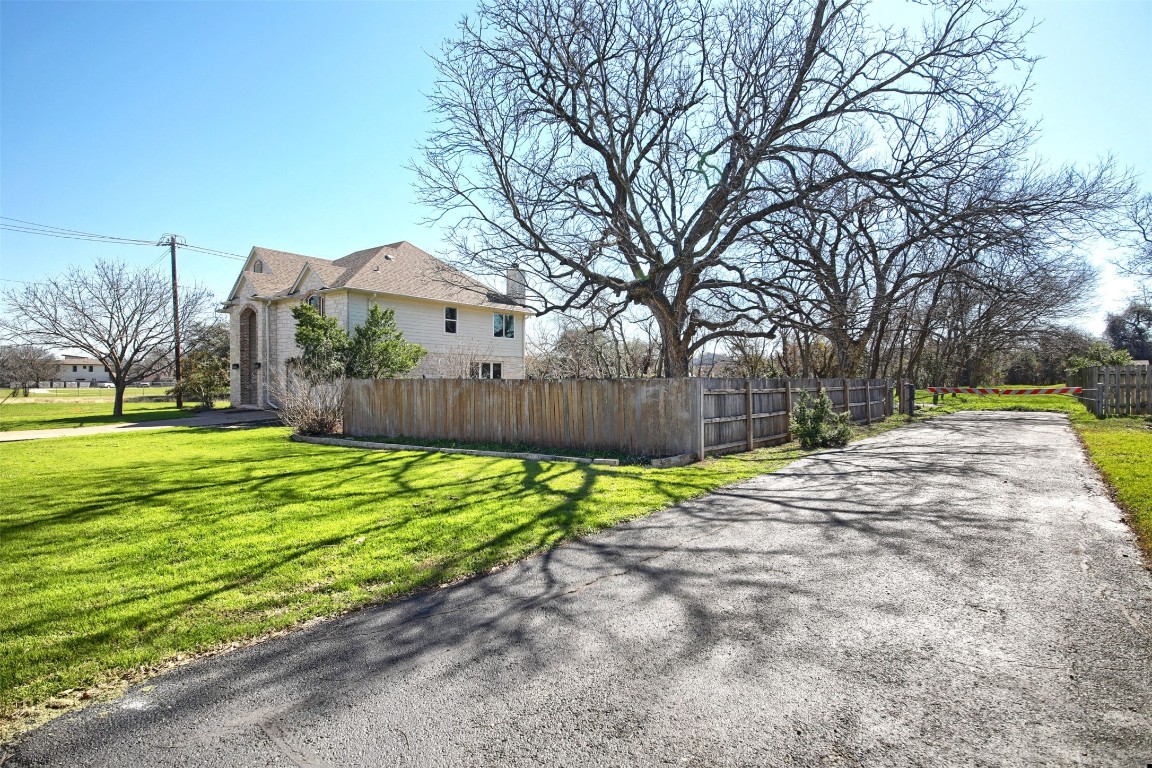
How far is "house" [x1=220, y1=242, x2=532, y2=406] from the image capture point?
22516 mm

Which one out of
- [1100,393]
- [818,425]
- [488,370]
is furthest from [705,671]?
[488,370]

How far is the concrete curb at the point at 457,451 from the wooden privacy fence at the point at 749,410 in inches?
87.6

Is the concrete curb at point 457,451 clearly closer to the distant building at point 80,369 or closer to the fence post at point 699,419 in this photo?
the fence post at point 699,419

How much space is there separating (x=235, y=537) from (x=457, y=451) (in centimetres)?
655

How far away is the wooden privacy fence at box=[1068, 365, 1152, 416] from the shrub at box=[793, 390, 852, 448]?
12294 mm

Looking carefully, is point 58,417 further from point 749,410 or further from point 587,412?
point 749,410

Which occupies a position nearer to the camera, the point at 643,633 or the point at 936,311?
the point at 643,633

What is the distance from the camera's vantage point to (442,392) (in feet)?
45.7

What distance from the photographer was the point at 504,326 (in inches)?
1069

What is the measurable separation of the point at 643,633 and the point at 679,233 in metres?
12.8

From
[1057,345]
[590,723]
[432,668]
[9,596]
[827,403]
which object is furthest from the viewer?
[1057,345]

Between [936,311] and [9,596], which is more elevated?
[936,311]

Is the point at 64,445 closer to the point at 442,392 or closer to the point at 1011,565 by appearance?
the point at 442,392

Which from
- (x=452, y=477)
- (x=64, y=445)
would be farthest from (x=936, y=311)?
(x=64, y=445)
